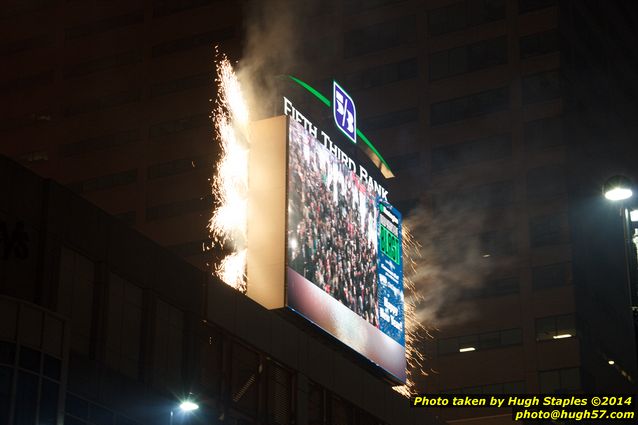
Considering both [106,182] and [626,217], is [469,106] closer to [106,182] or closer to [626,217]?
[106,182]

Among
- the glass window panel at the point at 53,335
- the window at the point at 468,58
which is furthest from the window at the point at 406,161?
the glass window panel at the point at 53,335

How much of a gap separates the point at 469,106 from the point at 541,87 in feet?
19.1

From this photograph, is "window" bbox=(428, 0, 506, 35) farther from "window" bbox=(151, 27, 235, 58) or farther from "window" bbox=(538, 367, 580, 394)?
"window" bbox=(538, 367, 580, 394)

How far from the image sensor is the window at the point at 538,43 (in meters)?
87.4

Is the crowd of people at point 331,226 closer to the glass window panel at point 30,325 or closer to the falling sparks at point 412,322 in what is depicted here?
the glass window panel at point 30,325

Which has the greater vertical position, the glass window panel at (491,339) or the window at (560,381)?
the glass window panel at (491,339)

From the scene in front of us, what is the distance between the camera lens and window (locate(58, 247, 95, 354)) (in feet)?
92.6

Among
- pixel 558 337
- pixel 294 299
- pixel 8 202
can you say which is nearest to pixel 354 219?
pixel 294 299

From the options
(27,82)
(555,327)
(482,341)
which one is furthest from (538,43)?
(27,82)

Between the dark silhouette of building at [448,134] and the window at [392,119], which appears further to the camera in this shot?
the window at [392,119]

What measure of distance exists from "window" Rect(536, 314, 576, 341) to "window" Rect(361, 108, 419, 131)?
19.3 metres

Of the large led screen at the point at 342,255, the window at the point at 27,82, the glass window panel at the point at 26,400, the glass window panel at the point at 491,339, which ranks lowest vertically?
the glass window panel at the point at 26,400

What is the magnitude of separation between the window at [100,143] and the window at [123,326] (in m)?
64.4

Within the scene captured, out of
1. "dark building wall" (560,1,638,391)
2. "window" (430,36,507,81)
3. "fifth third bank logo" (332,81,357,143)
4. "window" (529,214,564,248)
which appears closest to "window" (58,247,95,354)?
"fifth third bank logo" (332,81,357,143)
